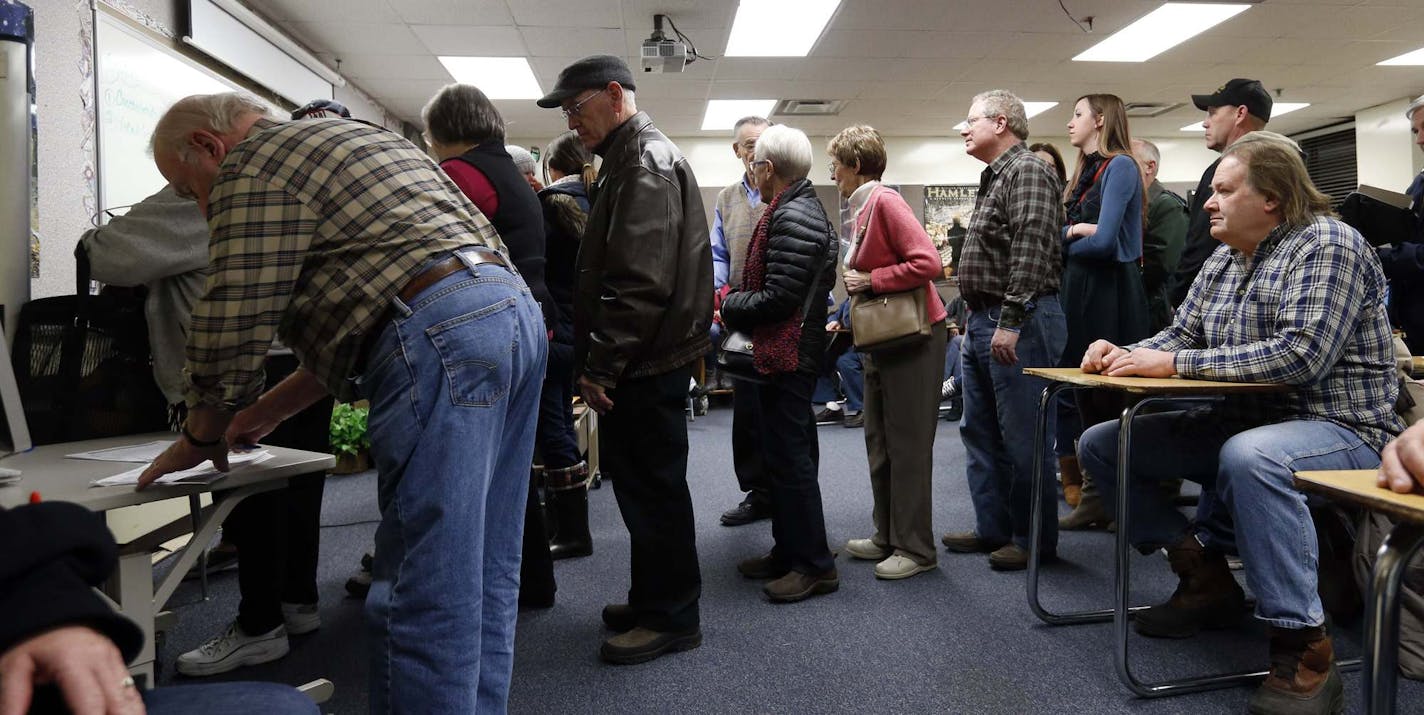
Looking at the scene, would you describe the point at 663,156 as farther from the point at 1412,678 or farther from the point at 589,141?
the point at 1412,678

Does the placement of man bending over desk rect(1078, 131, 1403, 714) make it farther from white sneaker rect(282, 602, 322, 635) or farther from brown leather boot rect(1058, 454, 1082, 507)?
white sneaker rect(282, 602, 322, 635)

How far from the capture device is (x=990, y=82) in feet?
22.1

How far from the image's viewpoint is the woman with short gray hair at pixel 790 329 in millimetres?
2176

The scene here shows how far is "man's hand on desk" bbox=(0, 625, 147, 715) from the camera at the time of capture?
1.78 ft

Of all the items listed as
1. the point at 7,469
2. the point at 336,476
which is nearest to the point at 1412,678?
the point at 7,469

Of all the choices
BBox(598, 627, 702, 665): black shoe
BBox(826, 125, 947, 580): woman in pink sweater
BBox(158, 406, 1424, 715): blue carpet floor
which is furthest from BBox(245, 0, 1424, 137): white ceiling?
BBox(598, 627, 702, 665): black shoe

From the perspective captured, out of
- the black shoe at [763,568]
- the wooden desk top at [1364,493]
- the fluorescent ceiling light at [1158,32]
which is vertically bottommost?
the black shoe at [763,568]

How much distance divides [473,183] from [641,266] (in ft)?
1.65

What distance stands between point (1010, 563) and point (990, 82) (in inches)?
212

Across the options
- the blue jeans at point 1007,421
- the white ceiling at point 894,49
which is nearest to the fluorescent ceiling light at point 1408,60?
the white ceiling at point 894,49

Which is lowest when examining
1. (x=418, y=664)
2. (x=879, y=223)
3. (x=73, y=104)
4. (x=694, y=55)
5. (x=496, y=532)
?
(x=418, y=664)

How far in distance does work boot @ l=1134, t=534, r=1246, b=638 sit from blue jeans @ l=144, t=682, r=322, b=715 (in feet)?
6.18

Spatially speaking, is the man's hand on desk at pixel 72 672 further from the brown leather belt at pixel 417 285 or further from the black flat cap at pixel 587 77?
the black flat cap at pixel 587 77

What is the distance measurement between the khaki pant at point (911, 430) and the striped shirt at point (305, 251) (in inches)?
59.6
